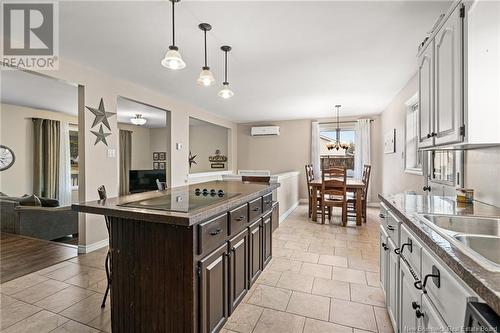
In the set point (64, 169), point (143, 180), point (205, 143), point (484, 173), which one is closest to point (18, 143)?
point (64, 169)

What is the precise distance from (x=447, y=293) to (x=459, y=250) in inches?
6.0

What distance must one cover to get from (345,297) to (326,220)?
2799 mm

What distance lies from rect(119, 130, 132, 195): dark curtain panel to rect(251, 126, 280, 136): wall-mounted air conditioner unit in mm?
4017

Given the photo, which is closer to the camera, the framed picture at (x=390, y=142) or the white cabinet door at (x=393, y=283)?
the white cabinet door at (x=393, y=283)

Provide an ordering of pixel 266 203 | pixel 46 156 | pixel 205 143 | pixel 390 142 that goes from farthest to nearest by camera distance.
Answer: pixel 205 143 < pixel 46 156 < pixel 390 142 < pixel 266 203

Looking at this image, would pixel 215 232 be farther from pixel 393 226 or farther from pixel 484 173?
pixel 484 173

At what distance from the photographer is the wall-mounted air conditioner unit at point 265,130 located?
698 centimetres

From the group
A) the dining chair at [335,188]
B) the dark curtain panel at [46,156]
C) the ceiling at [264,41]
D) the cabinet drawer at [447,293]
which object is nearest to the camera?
the cabinet drawer at [447,293]

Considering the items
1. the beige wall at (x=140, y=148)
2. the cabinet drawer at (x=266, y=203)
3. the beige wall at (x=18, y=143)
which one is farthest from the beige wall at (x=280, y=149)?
the beige wall at (x=18, y=143)

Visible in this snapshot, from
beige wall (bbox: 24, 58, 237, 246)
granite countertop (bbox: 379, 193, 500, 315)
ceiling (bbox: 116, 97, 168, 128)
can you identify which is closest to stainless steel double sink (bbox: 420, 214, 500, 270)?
granite countertop (bbox: 379, 193, 500, 315)

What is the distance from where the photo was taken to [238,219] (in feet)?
6.26

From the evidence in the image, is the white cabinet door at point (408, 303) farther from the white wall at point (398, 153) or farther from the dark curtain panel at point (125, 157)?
the dark curtain panel at point (125, 157)

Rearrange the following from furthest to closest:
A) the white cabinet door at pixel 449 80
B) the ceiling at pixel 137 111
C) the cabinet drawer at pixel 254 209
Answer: the ceiling at pixel 137 111, the cabinet drawer at pixel 254 209, the white cabinet door at pixel 449 80

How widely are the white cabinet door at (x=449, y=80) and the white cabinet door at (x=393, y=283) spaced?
79cm
